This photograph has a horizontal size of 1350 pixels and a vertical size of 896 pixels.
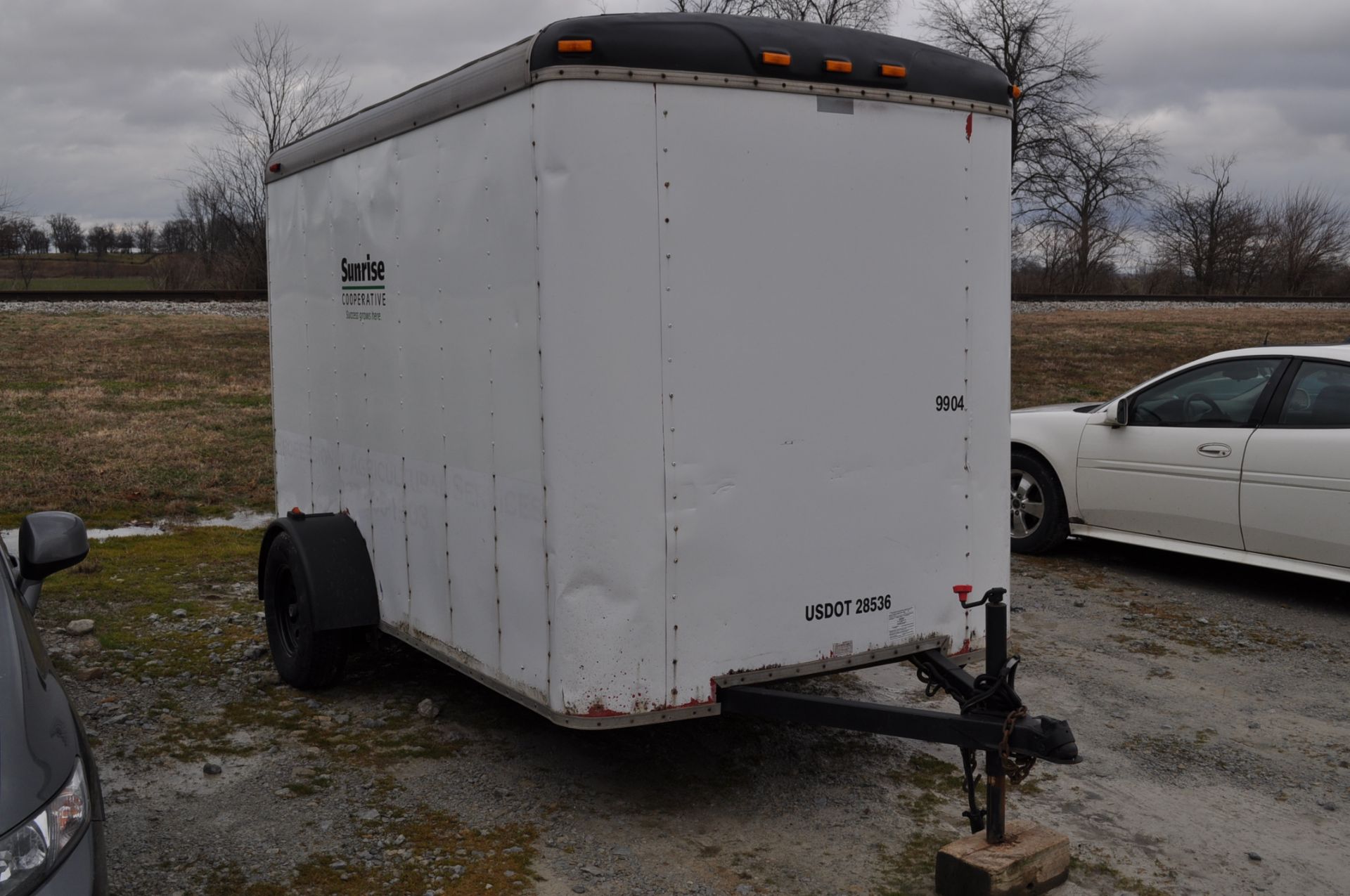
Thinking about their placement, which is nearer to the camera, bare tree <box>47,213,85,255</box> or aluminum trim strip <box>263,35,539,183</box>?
aluminum trim strip <box>263,35,539,183</box>

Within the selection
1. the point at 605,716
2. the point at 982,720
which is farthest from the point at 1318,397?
the point at 605,716

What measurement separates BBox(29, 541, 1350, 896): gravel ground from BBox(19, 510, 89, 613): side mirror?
1.09 meters

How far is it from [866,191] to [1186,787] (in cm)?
282

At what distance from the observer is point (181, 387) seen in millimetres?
18266

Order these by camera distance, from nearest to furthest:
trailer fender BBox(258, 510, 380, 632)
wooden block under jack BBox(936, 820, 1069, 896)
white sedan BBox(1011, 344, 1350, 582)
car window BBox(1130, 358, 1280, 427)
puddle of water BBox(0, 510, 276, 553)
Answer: wooden block under jack BBox(936, 820, 1069, 896) < trailer fender BBox(258, 510, 380, 632) < white sedan BBox(1011, 344, 1350, 582) < car window BBox(1130, 358, 1280, 427) < puddle of water BBox(0, 510, 276, 553)

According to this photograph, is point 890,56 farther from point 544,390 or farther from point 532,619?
point 532,619

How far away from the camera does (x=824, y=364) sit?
14.8 ft

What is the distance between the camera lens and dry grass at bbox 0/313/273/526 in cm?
1138

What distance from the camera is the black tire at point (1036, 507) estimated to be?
9016mm

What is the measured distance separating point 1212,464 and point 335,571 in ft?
18.1

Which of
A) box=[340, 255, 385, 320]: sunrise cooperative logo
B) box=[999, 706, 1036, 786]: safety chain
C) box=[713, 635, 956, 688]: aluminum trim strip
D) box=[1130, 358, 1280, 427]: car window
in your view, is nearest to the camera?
box=[999, 706, 1036, 786]: safety chain

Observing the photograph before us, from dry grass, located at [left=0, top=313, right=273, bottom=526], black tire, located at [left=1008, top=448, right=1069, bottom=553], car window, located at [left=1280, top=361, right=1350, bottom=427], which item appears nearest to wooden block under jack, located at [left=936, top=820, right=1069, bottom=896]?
car window, located at [left=1280, top=361, right=1350, bottom=427]

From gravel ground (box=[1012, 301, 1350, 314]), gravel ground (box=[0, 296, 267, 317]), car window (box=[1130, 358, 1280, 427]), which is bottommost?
car window (box=[1130, 358, 1280, 427])

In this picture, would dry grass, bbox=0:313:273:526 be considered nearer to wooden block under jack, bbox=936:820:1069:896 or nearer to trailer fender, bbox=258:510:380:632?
trailer fender, bbox=258:510:380:632
